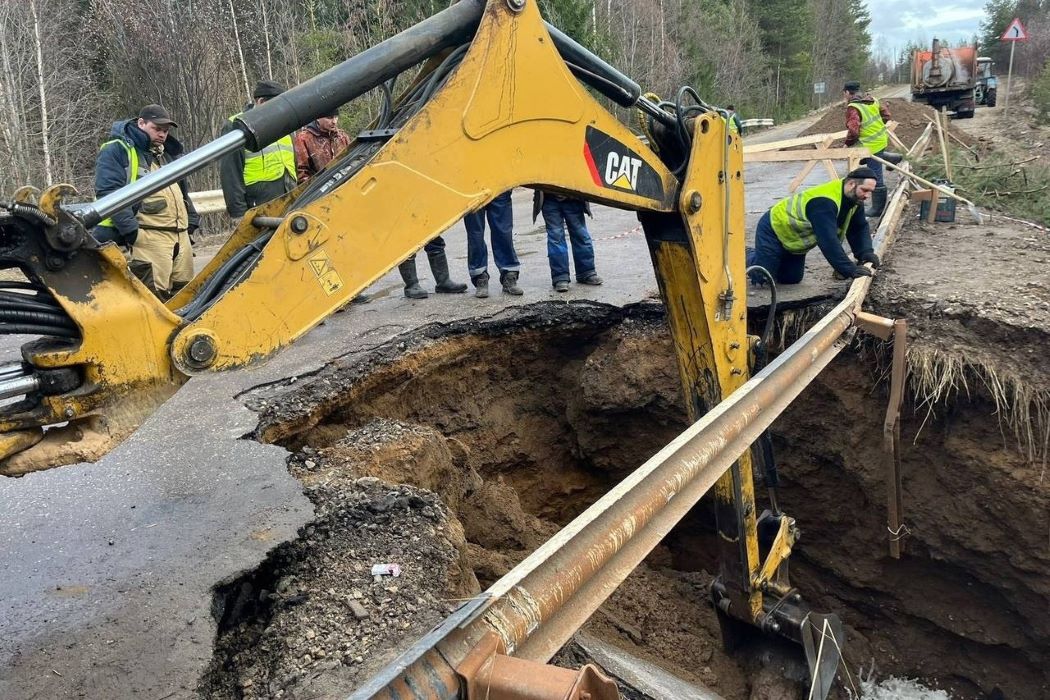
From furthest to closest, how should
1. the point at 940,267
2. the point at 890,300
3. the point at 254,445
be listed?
the point at 940,267 < the point at 890,300 < the point at 254,445

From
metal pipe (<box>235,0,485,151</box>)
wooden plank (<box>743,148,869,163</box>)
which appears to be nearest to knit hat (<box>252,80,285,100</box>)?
metal pipe (<box>235,0,485,151</box>)

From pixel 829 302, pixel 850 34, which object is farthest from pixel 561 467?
pixel 850 34

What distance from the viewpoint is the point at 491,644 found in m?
1.54

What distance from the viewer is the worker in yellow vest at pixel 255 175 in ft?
18.9

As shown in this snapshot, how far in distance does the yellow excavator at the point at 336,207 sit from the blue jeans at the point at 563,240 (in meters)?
2.80

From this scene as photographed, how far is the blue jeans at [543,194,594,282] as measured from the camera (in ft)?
20.0

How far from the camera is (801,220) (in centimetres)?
568

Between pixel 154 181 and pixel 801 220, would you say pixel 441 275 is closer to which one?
pixel 801 220

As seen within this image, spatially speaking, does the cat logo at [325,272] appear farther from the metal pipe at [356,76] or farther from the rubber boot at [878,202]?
the rubber boot at [878,202]

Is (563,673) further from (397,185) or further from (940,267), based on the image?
(940,267)

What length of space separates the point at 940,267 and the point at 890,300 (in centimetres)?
104

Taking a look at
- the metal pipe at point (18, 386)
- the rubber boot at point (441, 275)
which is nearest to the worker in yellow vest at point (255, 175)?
the rubber boot at point (441, 275)

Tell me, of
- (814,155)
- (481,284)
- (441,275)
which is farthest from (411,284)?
(814,155)

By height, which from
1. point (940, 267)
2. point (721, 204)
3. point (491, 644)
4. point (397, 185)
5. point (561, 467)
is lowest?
point (561, 467)
